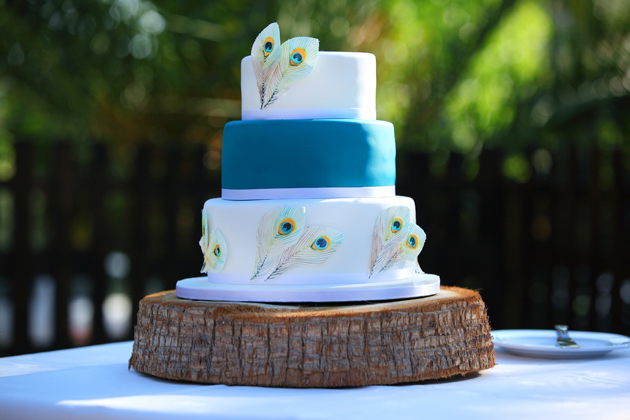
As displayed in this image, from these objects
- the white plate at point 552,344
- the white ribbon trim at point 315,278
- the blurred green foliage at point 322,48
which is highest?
the blurred green foliage at point 322,48

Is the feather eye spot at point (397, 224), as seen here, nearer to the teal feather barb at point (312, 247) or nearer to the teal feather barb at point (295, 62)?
the teal feather barb at point (312, 247)

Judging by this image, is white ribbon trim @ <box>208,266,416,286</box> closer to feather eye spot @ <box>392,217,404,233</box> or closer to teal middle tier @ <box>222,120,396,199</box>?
feather eye spot @ <box>392,217,404,233</box>

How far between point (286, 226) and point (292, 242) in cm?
5

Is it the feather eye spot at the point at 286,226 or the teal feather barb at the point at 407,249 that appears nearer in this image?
the feather eye spot at the point at 286,226

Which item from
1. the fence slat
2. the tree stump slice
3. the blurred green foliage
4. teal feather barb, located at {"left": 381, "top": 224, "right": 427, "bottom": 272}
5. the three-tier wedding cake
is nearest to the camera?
the tree stump slice

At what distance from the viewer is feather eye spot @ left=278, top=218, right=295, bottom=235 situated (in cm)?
188

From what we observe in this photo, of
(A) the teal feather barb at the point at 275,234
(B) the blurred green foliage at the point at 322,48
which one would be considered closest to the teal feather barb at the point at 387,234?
(A) the teal feather barb at the point at 275,234

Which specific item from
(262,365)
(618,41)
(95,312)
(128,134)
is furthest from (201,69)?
(262,365)

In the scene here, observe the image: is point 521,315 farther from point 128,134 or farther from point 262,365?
point 128,134

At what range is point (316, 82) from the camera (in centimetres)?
198

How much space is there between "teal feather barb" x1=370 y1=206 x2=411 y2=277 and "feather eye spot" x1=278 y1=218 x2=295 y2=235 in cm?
25

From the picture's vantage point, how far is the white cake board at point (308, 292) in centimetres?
178

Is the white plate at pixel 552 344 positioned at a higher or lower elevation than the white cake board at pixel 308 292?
lower

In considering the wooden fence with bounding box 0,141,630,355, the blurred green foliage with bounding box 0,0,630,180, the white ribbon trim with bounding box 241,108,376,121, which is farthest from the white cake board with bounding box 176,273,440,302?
the blurred green foliage with bounding box 0,0,630,180
